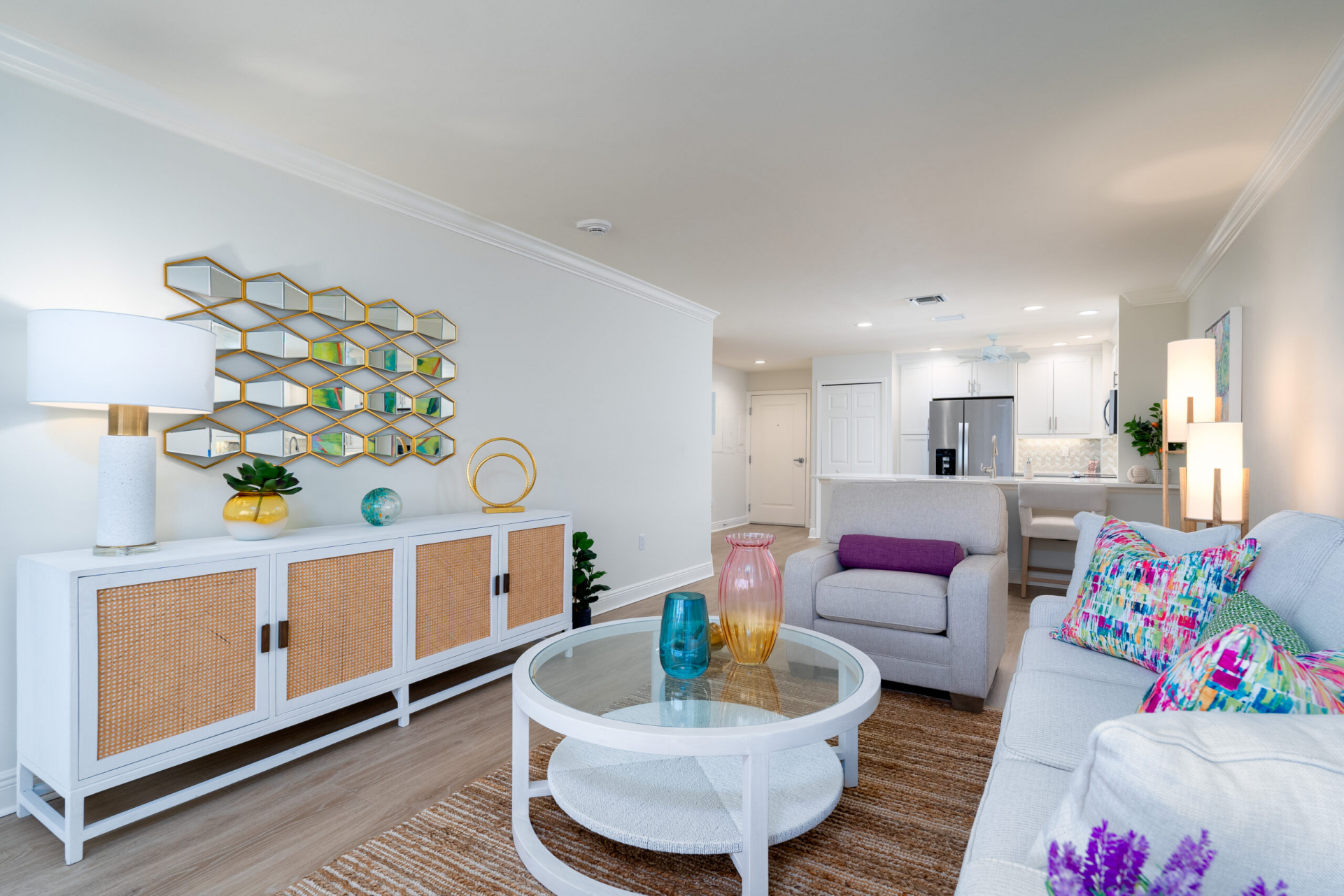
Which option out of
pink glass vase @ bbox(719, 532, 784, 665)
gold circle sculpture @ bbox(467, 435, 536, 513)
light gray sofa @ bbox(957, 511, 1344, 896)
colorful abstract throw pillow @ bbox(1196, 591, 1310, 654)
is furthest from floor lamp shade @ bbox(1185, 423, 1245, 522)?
gold circle sculpture @ bbox(467, 435, 536, 513)

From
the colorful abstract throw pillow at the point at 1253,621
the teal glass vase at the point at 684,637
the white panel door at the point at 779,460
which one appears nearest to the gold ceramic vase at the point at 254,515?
the teal glass vase at the point at 684,637

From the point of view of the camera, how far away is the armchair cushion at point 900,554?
3152 mm

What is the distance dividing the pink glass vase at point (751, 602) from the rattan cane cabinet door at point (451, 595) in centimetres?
137

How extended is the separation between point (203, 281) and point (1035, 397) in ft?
25.2

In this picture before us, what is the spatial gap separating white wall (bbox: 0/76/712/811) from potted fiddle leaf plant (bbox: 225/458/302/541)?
26cm

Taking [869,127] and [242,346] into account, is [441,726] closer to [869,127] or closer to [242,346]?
[242,346]

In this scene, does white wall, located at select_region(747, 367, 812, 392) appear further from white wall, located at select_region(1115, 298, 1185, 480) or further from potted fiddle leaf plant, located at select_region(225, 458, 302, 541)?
potted fiddle leaf plant, located at select_region(225, 458, 302, 541)

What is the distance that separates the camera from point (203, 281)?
2.47m

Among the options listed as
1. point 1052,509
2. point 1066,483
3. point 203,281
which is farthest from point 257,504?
point 1052,509

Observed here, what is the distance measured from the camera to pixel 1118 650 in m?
1.96

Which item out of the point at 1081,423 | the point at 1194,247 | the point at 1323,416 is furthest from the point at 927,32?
the point at 1081,423

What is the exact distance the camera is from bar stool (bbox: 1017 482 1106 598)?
4836 millimetres

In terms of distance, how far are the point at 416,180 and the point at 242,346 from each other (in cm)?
105

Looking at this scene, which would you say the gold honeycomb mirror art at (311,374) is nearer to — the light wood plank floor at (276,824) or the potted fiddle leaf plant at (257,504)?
the potted fiddle leaf plant at (257,504)
